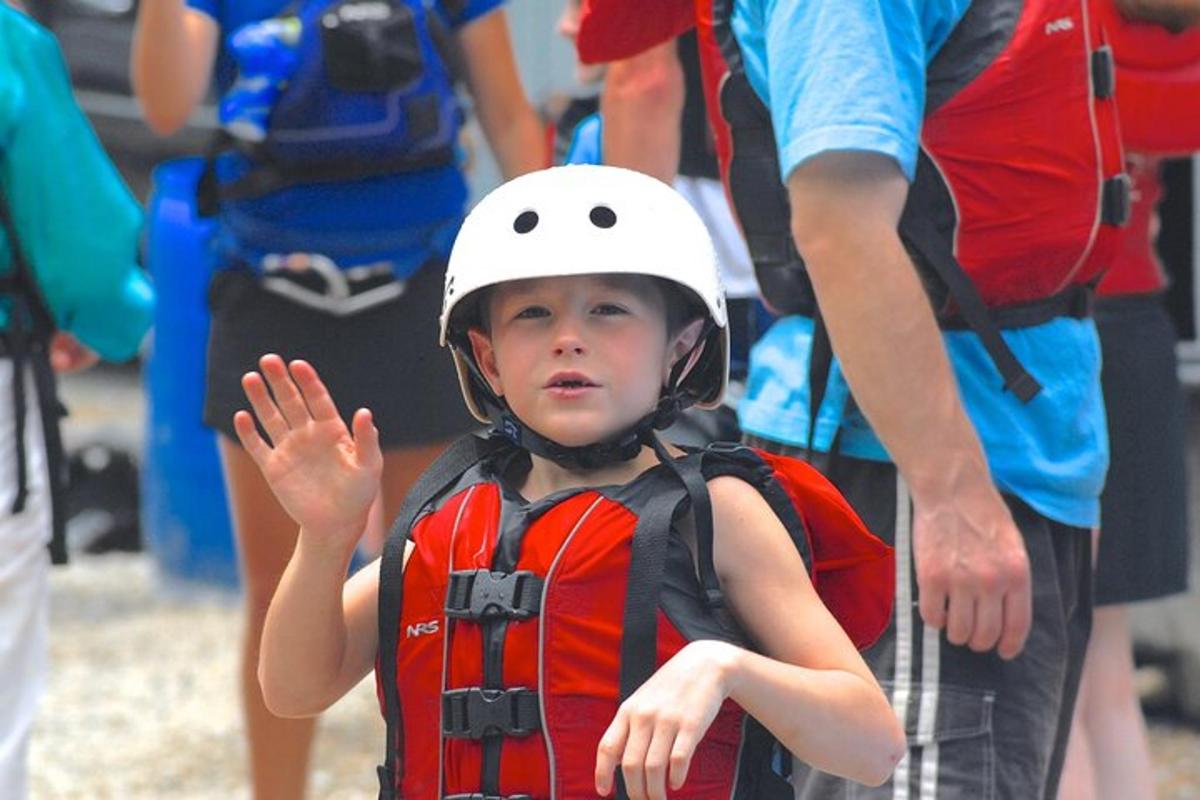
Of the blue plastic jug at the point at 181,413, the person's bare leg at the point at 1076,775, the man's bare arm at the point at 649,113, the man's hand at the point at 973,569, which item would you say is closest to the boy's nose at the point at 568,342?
the man's hand at the point at 973,569

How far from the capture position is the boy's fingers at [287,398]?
2367 millimetres

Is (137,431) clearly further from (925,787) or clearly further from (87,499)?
(925,787)

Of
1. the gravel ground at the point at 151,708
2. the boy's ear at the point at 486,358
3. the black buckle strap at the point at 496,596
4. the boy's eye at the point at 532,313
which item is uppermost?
the boy's eye at the point at 532,313

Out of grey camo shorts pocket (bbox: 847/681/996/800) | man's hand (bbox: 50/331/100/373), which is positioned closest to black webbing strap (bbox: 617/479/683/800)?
grey camo shorts pocket (bbox: 847/681/996/800)

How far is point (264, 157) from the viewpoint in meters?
4.13

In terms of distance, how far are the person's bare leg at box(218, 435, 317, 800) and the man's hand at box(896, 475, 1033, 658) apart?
1578mm

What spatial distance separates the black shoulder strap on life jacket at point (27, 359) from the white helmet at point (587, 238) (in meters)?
1.69

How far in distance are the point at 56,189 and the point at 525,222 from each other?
1839mm

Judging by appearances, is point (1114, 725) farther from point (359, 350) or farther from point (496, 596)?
point (496, 596)

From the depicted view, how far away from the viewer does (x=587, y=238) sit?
2.46 metres

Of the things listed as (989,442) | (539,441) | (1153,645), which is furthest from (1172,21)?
(1153,645)

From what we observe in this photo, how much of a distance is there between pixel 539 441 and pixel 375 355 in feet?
5.77

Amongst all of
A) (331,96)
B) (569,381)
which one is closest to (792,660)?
(569,381)

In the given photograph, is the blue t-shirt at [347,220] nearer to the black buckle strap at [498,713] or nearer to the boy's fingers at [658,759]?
the black buckle strap at [498,713]
